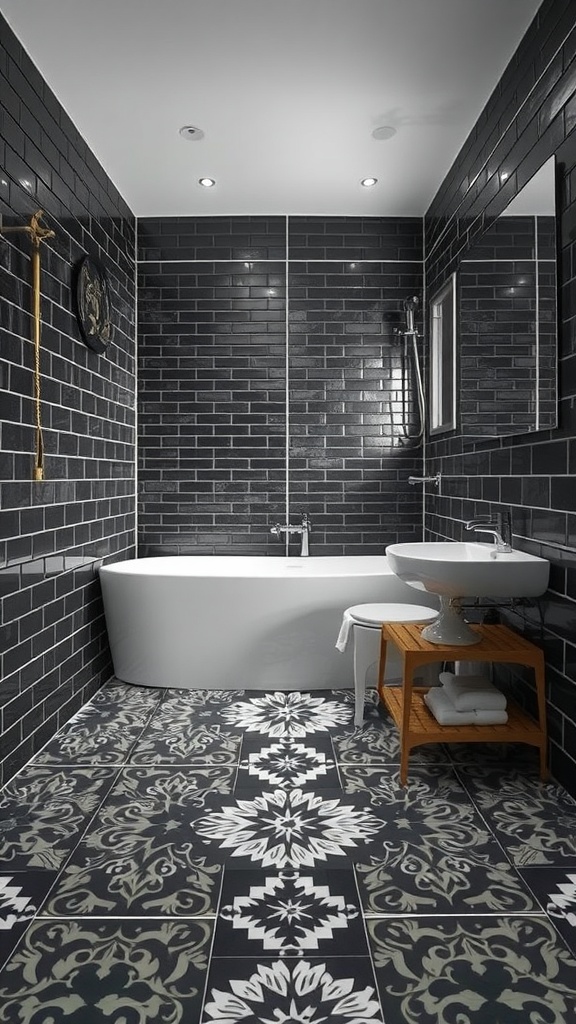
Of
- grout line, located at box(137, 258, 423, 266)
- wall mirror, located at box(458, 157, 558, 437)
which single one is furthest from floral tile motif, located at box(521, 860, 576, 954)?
grout line, located at box(137, 258, 423, 266)

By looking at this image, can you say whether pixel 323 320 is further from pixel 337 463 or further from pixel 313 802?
pixel 313 802

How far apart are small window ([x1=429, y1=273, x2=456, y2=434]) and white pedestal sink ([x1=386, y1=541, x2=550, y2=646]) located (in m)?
1.54

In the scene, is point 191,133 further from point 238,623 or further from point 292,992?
point 292,992

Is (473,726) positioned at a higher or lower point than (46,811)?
higher

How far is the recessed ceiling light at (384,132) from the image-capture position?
3572mm

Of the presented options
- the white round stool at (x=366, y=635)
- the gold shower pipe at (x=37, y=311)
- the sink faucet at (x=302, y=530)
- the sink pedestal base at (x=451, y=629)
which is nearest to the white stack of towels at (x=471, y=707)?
the sink pedestal base at (x=451, y=629)

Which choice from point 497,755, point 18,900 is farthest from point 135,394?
point 18,900

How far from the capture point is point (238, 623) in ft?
12.3

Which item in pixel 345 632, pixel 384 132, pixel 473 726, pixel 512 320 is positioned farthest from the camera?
pixel 384 132

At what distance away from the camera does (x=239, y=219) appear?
15.7ft

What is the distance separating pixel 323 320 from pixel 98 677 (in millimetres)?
2761

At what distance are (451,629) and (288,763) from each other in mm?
865

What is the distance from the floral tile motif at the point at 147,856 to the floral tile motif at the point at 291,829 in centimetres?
8

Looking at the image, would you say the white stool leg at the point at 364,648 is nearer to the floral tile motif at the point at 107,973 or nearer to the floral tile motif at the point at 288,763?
the floral tile motif at the point at 288,763
